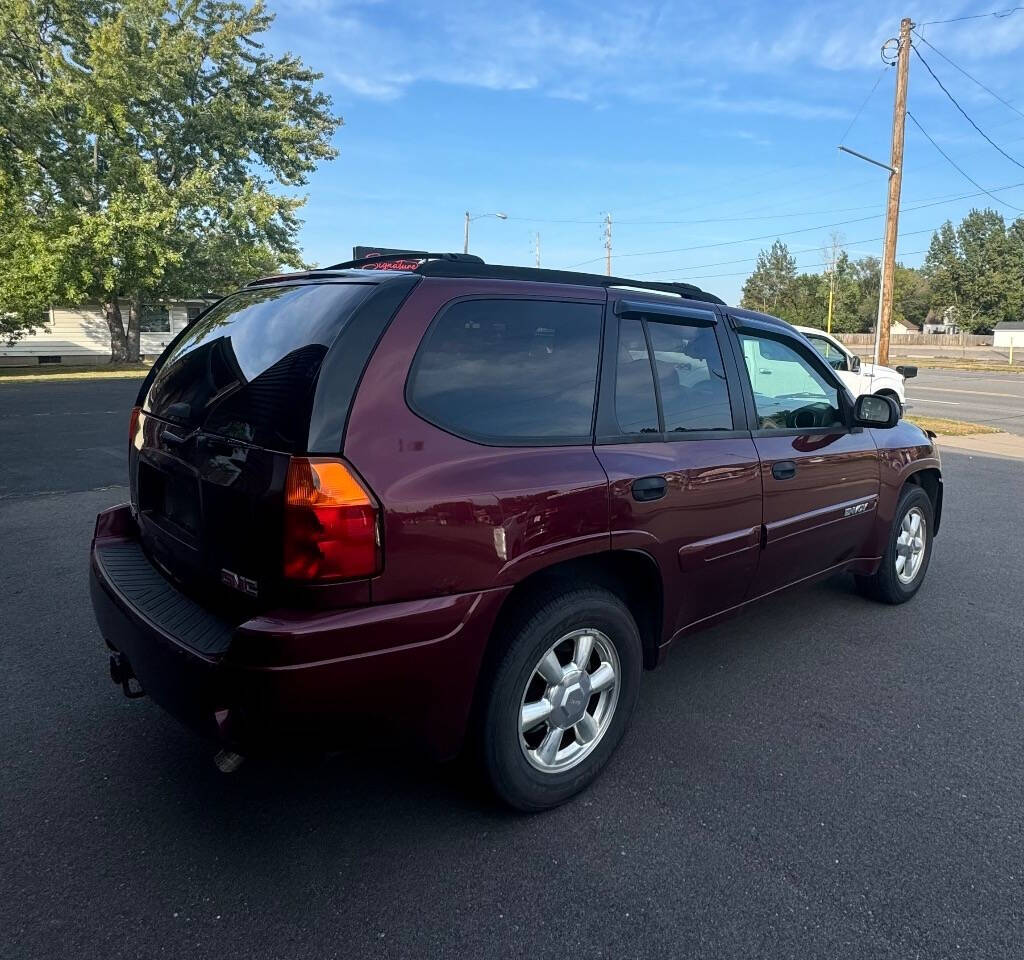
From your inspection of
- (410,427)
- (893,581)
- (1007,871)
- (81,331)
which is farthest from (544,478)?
(81,331)

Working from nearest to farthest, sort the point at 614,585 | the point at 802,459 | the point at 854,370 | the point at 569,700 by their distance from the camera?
the point at 569,700
the point at 614,585
the point at 802,459
the point at 854,370

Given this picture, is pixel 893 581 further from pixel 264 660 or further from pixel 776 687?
pixel 264 660

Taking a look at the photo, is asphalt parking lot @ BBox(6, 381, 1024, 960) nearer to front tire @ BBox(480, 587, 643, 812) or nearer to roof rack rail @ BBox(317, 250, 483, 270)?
front tire @ BBox(480, 587, 643, 812)

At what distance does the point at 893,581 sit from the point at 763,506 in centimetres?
180

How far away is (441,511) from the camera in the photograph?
2.28 meters

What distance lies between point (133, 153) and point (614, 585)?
2968 cm

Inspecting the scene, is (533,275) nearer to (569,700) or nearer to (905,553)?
(569,700)

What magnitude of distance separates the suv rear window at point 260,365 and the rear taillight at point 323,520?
9cm

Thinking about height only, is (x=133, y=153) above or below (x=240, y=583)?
above

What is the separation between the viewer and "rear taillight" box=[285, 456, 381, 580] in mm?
2152

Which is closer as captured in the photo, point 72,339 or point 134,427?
point 134,427

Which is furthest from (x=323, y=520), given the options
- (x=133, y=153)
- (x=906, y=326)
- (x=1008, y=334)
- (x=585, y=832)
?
(x=906, y=326)

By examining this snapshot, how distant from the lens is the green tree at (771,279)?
109812 mm

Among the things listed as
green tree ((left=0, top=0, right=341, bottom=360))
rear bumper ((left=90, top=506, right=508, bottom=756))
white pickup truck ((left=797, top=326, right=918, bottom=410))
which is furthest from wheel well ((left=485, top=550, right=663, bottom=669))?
green tree ((left=0, top=0, right=341, bottom=360))
